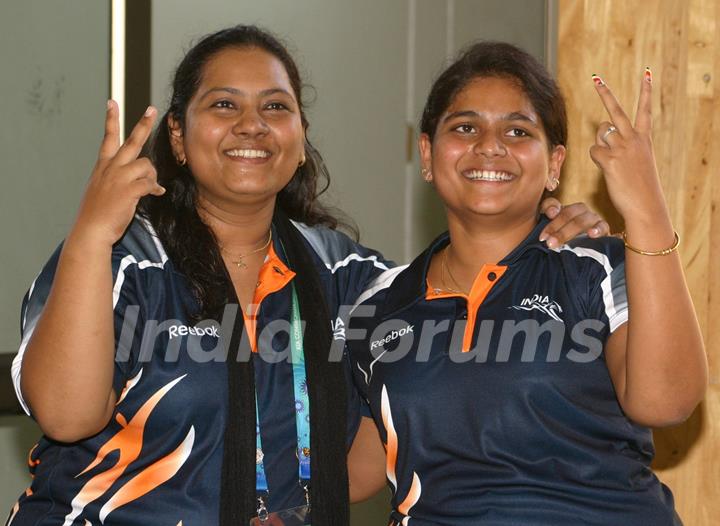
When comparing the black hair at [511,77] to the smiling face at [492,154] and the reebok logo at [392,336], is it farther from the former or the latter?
the reebok logo at [392,336]

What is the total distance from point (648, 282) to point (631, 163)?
0.21 m

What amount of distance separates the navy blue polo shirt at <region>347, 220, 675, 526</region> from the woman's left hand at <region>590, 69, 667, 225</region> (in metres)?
0.19

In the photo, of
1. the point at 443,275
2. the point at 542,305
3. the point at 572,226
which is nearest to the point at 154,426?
the point at 443,275

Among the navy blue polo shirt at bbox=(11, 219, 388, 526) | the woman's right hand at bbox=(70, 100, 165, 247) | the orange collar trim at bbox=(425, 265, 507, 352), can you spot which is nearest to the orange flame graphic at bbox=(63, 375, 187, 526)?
the navy blue polo shirt at bbox=(11, 219, 388, 526)

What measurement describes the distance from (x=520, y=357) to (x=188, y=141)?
90 centimetres

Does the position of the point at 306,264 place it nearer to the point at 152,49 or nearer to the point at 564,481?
the point at 564,481

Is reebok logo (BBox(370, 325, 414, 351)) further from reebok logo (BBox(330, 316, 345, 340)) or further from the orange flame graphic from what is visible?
the orange flame graphic

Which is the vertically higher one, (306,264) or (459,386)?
(306,264)

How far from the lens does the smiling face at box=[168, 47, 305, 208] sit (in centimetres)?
222

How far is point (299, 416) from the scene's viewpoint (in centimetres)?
217

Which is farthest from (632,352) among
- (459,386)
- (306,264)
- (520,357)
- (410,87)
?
(410,87)

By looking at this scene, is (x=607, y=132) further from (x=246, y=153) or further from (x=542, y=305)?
(x=246, y=153)

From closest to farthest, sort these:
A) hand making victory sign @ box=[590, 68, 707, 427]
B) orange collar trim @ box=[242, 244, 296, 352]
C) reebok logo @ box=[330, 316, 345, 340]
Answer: hand making victory sign @ box=[590, 68, 707, 427] → orange collar trim @ box=[242, 244, 296, 352] → reebok logo @ box=[330, 316, 345, 340]

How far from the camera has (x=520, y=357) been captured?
6.25 feet
